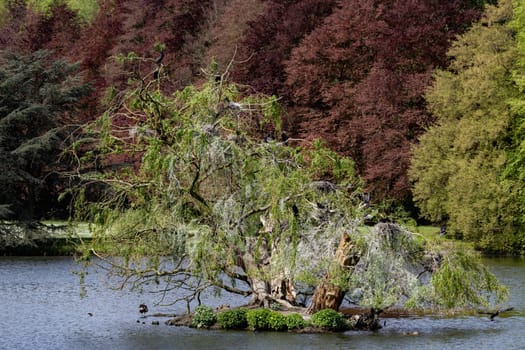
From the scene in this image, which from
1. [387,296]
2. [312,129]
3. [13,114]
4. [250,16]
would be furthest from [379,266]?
[250,16]

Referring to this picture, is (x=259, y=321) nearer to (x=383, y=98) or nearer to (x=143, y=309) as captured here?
(x=143, y=309)

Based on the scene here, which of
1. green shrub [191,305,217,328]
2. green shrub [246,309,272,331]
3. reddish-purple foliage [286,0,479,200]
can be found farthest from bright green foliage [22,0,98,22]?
green shrub [246,309,272,331]

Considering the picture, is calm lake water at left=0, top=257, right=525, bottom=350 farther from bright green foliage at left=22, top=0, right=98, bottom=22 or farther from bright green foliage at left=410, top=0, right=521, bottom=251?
bright green foliage at left=22, top=0, right=98, bottom=22

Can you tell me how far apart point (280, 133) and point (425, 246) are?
4.22 metres

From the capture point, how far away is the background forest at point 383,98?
40.1 meters

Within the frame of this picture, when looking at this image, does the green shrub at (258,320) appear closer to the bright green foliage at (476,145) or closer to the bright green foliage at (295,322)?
the bright green foliage at (295,322)

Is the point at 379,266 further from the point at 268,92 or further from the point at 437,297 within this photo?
the point at 268,92

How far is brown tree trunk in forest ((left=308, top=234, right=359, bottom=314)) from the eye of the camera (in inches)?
836

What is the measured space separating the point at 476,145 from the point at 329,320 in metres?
21.4

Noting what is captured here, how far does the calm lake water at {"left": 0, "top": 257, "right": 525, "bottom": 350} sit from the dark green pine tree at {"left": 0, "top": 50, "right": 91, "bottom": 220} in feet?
42.0

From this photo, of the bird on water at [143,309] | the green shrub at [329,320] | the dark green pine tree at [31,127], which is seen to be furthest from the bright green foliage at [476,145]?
the green shrub at [329,320]

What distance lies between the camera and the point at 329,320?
21.2 m

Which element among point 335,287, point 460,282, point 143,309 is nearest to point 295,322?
point 335,287

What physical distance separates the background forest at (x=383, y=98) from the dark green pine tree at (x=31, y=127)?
0.06 meters
